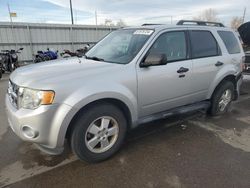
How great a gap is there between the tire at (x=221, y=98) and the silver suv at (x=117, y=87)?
3 centimetres

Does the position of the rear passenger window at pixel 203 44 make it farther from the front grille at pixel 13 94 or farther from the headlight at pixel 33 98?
the front grille at pixel 13 94

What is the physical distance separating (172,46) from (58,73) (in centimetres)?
191

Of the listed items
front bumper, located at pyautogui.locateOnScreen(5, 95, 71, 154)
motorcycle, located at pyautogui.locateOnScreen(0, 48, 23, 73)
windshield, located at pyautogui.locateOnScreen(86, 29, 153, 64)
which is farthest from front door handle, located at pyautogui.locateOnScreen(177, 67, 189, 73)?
motorcycle, located at pyautogui.locateOnScreen(0, 48, 23, 73)

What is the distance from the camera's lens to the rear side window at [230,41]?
15.3 feet

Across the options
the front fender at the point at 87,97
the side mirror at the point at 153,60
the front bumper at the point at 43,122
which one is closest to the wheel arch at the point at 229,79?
the side mirror at the point at 153,60

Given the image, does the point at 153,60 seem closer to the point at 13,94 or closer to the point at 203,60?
the point at 203,60

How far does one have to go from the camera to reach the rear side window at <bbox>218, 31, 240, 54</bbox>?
4672 mm

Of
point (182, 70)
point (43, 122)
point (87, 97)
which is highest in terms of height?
point (182, 70)

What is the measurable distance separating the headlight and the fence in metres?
12.9

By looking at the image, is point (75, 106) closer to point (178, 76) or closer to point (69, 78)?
point (69, 78)

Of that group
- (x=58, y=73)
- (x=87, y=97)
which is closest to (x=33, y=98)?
(x=58, y=73)

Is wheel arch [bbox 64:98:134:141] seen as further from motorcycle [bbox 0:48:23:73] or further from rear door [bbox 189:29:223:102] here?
motorcycle [bbox 0:48:23:73]

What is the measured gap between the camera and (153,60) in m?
3.29

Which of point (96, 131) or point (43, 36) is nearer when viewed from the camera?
point (96, 131)
